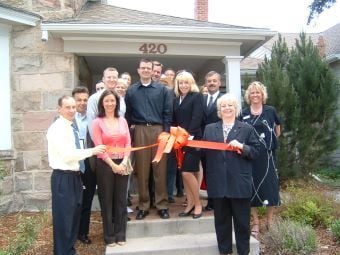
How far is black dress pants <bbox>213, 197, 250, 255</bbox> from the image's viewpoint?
468 centimetres

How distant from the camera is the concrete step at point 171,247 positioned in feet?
16.4

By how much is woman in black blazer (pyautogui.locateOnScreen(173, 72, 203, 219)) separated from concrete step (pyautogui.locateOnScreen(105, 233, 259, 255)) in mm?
449

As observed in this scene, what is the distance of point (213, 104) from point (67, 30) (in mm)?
3021

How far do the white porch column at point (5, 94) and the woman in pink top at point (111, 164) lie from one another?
120 inches

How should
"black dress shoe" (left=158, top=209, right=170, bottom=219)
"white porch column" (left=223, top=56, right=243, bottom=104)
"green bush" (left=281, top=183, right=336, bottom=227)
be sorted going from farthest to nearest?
"white porch column" (left=223, top=56, right=243, bottom=104)
"green bush" (left=281, top=183, right=336, bottom=227)
"black dress shoe" (left=158, top=209, right=170, bottom=219)

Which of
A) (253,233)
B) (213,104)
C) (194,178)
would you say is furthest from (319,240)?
(213,104)

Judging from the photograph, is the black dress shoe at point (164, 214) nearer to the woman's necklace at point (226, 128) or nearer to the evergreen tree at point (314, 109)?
the woman's necklace at point (226, 128)

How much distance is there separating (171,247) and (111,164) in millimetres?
1224

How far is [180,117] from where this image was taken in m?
5.66

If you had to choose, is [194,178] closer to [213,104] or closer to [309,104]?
[213,104]

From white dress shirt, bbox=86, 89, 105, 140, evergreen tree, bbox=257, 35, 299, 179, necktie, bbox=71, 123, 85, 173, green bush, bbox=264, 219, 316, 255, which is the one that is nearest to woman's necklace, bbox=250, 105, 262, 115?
green bush, bbox=264, 219, 316, 255

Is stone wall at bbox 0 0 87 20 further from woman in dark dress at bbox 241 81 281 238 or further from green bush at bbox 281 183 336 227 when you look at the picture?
green bush at bbox 281 183 336 227

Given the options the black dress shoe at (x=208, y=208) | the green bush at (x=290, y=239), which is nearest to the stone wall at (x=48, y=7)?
the black dress shoe at (x=208, y=208)

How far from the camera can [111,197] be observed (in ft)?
16.5
